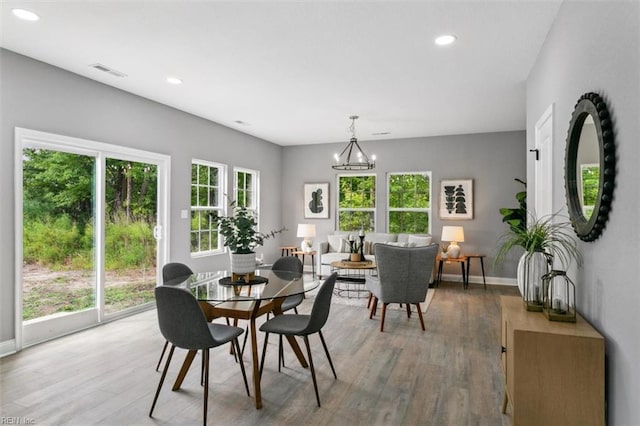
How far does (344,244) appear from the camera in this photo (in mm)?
7145

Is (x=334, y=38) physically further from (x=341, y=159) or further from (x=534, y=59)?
(x=341, y=159)

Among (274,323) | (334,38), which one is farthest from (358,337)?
(334,38)

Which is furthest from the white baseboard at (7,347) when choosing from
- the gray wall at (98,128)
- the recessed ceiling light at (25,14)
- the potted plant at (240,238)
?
the recessed ceiling light at (25,14)

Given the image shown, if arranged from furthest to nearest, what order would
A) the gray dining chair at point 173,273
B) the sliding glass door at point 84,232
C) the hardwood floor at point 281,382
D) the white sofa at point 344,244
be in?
1. the white sofa at point 344,244
2. the sliding glass door at point 84,232
3. the gray dining chair at point 173,273
4. the hardwood floor at point 281,382

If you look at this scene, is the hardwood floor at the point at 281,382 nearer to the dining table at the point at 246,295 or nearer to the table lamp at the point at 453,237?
the dining table at the point at 246,295

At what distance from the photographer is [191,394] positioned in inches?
103

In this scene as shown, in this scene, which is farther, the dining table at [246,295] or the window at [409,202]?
the window at [409,202]

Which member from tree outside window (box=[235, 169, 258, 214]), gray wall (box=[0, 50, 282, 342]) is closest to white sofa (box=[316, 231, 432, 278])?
tree outside window (box=[235, 169, 258, 214])

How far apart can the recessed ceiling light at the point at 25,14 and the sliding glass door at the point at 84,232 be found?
1.08m

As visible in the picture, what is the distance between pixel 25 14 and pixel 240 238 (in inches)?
87.1

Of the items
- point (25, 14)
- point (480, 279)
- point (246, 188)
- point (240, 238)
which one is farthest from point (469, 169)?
point (25, 14)

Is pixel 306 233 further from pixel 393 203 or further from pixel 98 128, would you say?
pixel 98 128

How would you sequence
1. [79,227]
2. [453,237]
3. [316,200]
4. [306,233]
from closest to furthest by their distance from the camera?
[79,227]
[453,237]
[306,233]
[316,200]

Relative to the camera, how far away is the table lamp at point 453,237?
6.40 m
